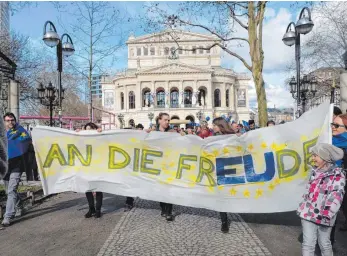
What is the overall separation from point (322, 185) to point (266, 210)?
5.99ft

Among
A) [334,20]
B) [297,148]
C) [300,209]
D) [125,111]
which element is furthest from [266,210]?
[125,111]

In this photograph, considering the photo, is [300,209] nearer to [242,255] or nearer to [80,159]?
[242,255]

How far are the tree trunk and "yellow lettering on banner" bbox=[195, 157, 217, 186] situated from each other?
7.61 m

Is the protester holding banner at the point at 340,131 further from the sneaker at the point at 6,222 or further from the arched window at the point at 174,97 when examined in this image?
the arched window at the point at 174,97

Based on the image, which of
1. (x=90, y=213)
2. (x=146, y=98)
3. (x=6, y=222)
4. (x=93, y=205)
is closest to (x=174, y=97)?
(x=146, y=98)

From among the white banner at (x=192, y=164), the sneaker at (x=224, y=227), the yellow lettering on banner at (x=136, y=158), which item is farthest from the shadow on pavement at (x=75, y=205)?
the sneaker at (x=224, y=227)

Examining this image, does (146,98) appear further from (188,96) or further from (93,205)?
(93,205)

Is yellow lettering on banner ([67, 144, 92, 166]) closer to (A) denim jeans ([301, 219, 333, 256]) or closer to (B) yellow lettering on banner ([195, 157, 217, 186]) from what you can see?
(B) yellow lettering on banner ([195, 157, 217, 186])

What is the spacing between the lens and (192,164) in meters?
5.79

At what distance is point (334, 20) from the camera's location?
80.1 feet

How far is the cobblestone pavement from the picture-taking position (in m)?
4.49

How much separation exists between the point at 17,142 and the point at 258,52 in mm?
9521

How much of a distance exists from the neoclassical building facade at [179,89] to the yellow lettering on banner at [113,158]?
7532 cm

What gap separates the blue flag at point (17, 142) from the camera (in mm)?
5997
